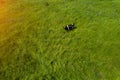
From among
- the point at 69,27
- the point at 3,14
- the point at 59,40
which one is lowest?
the point at 59,40

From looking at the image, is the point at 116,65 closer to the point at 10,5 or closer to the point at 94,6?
the point at 94,6

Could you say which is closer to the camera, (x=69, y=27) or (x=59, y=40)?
(x=59, y=40)

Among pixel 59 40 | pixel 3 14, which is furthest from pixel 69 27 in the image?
pixel 3 14

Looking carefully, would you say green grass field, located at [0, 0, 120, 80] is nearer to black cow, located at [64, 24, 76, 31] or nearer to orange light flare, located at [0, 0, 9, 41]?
orange light flare, located at [0, 0, 9, 41]

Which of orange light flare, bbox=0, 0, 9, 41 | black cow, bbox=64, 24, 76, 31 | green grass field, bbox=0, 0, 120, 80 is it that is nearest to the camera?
green grass field, bbox=0, 0, 120, 80

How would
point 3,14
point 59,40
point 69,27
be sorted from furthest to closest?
point 3,14, point 69,27, point 59,40

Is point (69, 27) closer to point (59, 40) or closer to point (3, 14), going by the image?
point (59, 40)

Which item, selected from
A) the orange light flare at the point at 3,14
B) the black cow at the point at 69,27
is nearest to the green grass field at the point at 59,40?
the orange light flare at the point at 3,14

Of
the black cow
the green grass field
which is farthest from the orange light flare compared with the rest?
the black cow
